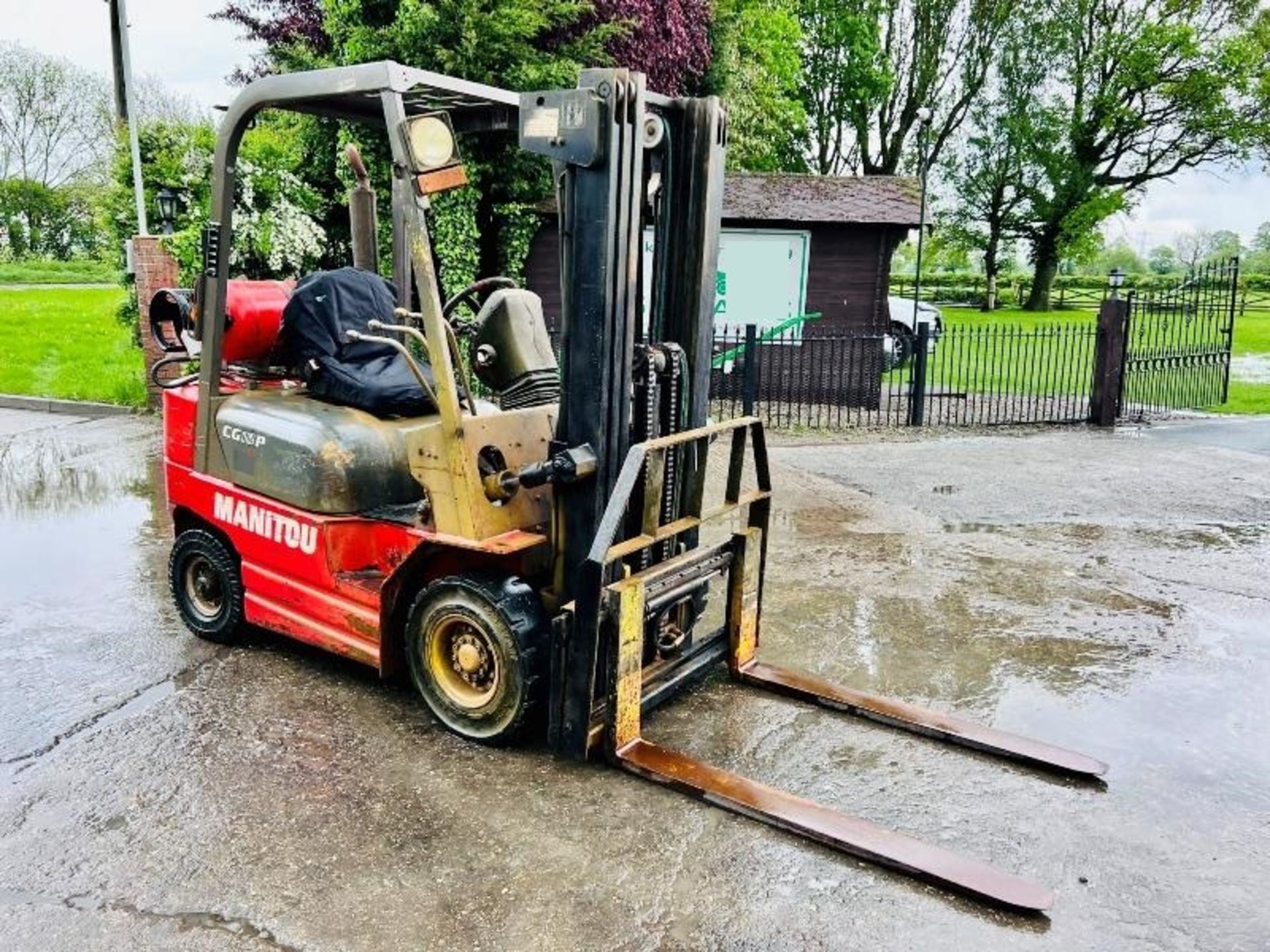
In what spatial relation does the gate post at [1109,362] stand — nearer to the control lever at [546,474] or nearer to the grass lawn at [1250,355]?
the grass lawn at [1250,355]

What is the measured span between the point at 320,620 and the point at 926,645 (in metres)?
3.18

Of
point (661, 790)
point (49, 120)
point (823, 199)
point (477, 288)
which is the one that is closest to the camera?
point (661, 790)

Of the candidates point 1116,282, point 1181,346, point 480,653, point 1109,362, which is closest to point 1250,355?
point 1181,346

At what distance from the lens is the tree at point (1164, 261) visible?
166 ft

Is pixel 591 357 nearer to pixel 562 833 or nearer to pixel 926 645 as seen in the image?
pixel 562 833

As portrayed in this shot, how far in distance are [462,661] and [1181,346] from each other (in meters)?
14.0

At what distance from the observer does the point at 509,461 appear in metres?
4.37

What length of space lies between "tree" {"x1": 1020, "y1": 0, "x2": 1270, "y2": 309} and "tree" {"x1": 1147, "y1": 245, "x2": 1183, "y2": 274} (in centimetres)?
1308

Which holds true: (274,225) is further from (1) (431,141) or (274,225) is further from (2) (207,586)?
(1) (431,141)

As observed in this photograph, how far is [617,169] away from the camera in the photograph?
402 cm

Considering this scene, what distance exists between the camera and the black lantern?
39.4 feet

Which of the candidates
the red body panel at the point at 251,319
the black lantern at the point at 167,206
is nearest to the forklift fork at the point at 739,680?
the red body panel at the point at 251,319

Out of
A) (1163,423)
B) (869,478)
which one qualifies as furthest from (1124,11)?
(869,478)

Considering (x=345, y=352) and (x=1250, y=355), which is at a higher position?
(x=345, y=352)
